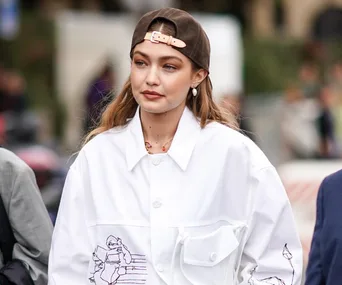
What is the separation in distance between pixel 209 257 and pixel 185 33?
2.90 ft

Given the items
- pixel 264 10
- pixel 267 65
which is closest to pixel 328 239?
pixel 267 65

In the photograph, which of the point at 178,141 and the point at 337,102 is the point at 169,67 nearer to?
the point at 178,141

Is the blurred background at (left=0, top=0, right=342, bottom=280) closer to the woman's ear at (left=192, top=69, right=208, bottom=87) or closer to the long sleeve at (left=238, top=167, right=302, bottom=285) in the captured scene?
the woman's ear at (left=192, top=69, right=208, bottom=87)

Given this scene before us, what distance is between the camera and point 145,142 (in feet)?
17.7

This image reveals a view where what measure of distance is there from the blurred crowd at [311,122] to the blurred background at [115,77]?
2 centimetres

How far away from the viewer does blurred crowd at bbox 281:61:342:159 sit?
20.1 m

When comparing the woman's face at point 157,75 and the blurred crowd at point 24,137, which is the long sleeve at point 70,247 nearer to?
the woman's face at point 157,75

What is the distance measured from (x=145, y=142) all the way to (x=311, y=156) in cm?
1549

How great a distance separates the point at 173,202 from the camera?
17.0 feet

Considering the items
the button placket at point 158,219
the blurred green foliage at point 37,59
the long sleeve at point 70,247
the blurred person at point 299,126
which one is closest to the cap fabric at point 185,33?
the button placket at point 158,219

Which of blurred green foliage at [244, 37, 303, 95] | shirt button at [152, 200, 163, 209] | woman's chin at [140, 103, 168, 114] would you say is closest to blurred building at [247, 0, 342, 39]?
blurred green foliage at [244, 37, 303, 95]

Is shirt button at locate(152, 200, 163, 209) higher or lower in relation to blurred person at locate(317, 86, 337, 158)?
higher

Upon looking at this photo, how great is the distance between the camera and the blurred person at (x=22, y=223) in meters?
5.46

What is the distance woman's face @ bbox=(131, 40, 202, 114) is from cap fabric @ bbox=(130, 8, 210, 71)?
0.11 ft
